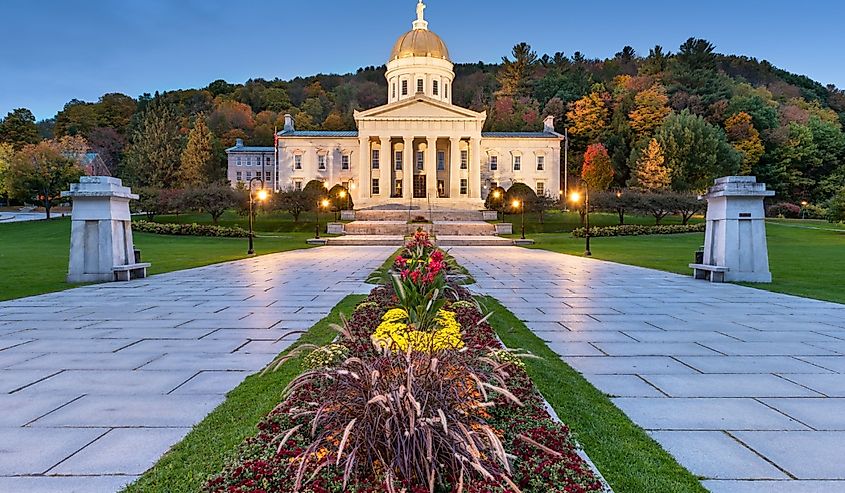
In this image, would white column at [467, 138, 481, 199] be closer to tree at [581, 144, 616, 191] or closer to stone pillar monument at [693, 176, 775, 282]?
tree at [581, 144, 616, 191]

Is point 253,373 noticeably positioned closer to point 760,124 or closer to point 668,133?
point 668,133

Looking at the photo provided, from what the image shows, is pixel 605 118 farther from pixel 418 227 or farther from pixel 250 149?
pixel 418 227

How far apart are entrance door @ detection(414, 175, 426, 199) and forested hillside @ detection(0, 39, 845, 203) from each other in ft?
67.7

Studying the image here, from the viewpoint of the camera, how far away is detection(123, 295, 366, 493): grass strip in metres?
3.02

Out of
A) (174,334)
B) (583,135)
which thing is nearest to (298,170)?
(583,135)

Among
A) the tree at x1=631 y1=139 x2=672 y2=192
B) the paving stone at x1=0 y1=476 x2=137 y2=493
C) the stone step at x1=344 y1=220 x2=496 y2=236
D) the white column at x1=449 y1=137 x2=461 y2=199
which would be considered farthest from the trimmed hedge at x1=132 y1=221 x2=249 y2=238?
the tree at x1=631 y1=139 x2=672 y2=192

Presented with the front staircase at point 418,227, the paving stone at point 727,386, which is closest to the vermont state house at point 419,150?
the front staircase at point 418,227

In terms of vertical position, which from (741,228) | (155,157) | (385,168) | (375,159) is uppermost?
(375,159)

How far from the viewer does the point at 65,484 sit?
3174mm

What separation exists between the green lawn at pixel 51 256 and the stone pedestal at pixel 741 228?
14.6 m

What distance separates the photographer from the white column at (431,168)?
2356 inches

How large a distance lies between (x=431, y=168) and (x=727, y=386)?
55975 mm

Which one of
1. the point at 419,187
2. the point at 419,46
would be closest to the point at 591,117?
the point at 419,46

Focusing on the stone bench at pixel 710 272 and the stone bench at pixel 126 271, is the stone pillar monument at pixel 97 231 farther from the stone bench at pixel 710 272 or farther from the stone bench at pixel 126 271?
the stone bench at pixel 710 272
